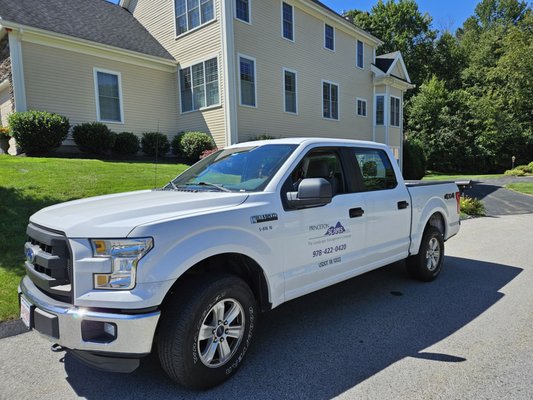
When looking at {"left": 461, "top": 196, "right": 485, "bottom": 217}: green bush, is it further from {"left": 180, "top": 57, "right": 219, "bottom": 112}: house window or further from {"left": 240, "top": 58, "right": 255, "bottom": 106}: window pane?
{"left": 180, "top": 57, "right": 219, "bottom": 112}: house window

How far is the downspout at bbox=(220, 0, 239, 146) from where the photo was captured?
14742mm

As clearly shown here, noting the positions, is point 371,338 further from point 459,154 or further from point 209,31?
point 459,154

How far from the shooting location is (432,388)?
2.83 m

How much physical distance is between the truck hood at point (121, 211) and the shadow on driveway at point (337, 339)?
4.10 ft

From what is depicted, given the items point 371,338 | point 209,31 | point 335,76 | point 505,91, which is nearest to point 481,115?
point 505,91

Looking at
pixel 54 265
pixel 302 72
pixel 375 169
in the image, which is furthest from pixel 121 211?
pixel 302 72

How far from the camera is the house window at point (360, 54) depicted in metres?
23.0

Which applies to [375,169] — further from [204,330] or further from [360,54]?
[360,54]

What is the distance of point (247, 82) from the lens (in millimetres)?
16062

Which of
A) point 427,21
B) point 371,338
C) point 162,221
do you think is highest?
point 427,21

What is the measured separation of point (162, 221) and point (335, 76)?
20335 millimetres

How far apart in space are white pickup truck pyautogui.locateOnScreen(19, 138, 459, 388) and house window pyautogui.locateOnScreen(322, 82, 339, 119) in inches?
663

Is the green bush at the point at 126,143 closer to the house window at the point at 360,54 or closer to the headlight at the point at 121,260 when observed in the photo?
the headlight at the point at 121,260

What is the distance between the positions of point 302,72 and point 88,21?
9.69m
